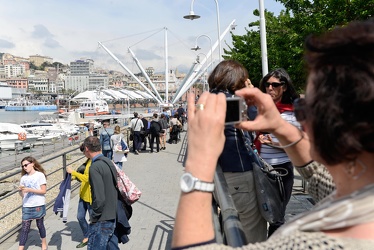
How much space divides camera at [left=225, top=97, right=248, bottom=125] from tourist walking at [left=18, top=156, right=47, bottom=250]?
18.2 feet

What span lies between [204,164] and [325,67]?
0.41 m

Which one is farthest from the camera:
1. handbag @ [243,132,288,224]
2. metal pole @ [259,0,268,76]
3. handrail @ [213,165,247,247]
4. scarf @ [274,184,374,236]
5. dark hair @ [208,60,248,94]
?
metal pole @ [259,0,268,76]

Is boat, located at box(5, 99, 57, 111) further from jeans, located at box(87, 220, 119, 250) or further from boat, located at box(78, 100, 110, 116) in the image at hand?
jeans, located at box(87, 220, 119, 250)

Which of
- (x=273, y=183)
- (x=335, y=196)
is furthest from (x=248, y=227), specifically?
(x=335, y=196)

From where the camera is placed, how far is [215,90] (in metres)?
2.70

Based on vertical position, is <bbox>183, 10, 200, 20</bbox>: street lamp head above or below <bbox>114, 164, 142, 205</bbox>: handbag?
above

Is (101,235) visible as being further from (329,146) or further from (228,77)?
(329,146)

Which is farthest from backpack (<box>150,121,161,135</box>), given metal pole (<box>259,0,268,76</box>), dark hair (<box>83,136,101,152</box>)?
dark hair (<box>83,136,101,152</box>)

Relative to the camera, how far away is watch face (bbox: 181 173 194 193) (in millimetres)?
1051

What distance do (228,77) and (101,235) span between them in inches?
121

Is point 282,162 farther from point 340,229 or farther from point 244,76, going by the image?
point 340,229

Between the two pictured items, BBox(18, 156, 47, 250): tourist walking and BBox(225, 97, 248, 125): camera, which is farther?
BBox(18, 156, 47, 250): tourist walking

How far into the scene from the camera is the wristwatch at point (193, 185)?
1051mm

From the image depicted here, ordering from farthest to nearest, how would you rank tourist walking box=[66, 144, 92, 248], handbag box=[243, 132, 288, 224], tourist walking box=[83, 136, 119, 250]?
tourist walking box=[66, 144, 92, 248], tourist walking box=[83, 136, 119, 250], handbag box=[243, 132, 288, 224]
